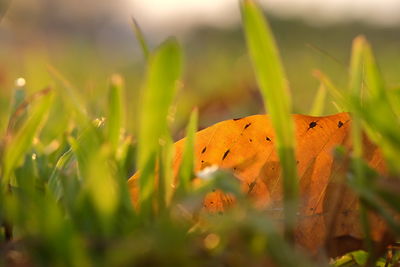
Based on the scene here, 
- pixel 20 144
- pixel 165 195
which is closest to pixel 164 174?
pixel 165 195

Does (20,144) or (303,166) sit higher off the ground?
(20,144)

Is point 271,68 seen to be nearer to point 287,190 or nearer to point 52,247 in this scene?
point 287,190

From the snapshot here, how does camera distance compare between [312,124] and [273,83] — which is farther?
[312,124]

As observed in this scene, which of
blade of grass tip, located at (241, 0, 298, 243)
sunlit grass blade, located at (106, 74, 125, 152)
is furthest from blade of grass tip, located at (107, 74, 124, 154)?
blade of grass tip, located at (241, 0, 298, 243)

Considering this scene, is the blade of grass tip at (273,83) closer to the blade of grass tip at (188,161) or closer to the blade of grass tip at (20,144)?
the blade of grass tip at (188,161)

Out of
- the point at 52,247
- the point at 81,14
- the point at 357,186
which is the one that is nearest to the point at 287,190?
the point at 357,186

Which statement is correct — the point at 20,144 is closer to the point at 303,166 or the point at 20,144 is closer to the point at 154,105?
the point at 154,105

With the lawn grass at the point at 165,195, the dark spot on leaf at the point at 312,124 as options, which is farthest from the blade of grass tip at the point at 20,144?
the dark spot on leaf at the point at 312,124
